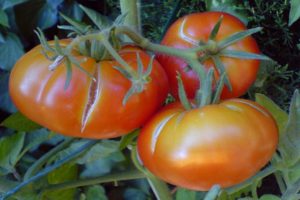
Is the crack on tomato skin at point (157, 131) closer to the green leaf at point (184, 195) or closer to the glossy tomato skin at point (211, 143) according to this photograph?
the glossy tomato skin at point (211, 143)

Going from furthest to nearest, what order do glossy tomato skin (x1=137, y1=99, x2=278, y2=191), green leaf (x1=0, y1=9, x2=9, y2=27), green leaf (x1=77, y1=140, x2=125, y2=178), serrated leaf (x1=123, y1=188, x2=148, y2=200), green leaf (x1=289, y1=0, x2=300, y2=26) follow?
serrated leaf (x1=123, y1=188, x2=148, y2=200) → green leaf (x1=0, y1=9, x2=9, y2=27) → green leaf (x1=77, y1=140, x2=125, y2=178) → green leaf (x1=289, y1=0, x2=300, y2=26) → glossy tomato skin (x1=137, y1=99, x2=278, y2=191)

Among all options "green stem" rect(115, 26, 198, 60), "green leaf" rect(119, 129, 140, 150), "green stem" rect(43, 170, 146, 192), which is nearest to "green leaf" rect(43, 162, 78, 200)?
"green stem" rect(43, 170, 146, 192)

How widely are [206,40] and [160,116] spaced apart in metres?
0.08

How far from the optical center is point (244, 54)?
411 mm

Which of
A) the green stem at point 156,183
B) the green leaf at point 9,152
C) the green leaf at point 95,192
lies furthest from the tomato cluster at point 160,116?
the green leaf at point 95,192

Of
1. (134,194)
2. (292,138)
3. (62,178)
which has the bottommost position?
(134,194)

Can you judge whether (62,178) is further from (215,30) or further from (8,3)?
(215,30)

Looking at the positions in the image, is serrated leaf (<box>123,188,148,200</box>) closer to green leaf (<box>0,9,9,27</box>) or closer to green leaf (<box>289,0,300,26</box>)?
green leaf (<box>0,9,9,27</box>)

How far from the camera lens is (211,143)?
1.22 feet

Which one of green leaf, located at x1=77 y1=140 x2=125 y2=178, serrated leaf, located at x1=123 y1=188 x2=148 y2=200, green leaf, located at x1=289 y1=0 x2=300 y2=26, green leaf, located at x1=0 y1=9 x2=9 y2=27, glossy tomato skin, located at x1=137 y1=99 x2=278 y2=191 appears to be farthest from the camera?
serrated leaf, located at x1=123 y1=188 x2=148 y2=200

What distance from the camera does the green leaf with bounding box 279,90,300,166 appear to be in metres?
0.43

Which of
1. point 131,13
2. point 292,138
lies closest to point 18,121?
point 131,13

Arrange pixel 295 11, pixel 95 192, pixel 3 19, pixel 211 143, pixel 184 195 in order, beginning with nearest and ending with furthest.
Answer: pixel 211 143 → pixel 295 11 → pixel 184 195 → pixel 3 19 → pixel 95 192

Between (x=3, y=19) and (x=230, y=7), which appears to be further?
(x=3, y=19)
